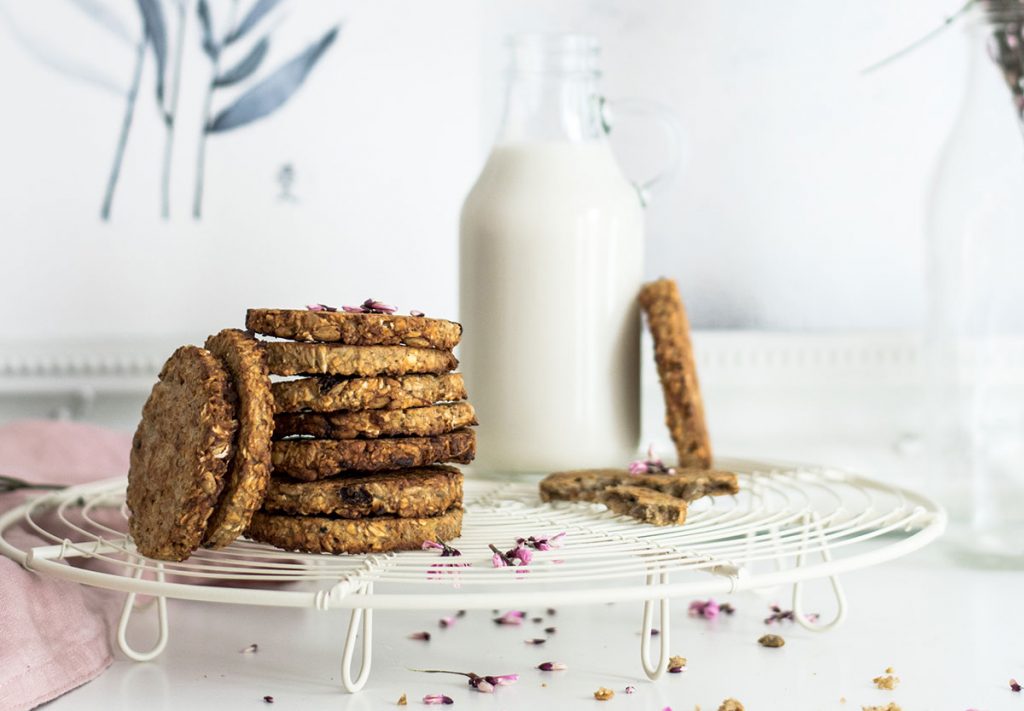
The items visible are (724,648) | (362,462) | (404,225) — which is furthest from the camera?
(404,225)

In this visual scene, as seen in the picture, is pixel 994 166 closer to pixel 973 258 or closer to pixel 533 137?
pixel 973 258

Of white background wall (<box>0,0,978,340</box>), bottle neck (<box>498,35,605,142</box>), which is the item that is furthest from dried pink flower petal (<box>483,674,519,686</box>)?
white background wall (<box>0,0,978,340</box>)

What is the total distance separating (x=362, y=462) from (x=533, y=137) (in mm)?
512

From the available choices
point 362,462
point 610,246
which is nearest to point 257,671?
point 362,462

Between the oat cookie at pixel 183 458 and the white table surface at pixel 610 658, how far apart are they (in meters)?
0.13

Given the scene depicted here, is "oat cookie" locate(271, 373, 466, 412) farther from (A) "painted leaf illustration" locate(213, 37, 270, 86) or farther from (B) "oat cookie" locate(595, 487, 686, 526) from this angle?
(A) "painted leaf illustration" locate(213, 37, 270, 86)

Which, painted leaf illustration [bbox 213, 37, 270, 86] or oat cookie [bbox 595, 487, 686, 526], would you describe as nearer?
oat cookie [bbox 595, 487, 686, 526]

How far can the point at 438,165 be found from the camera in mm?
1716

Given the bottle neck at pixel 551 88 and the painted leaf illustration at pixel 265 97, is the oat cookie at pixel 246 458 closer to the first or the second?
the bottle neck at pixel 551 88

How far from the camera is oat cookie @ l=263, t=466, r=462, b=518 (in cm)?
80

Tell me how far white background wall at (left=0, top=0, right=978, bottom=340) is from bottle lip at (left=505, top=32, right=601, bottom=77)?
452 millimetres

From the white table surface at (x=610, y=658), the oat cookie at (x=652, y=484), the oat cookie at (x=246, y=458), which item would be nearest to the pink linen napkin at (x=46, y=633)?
the white table surface at (x=610, y=658)

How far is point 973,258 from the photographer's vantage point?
1335 millimetres

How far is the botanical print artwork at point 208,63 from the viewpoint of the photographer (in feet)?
5.65
